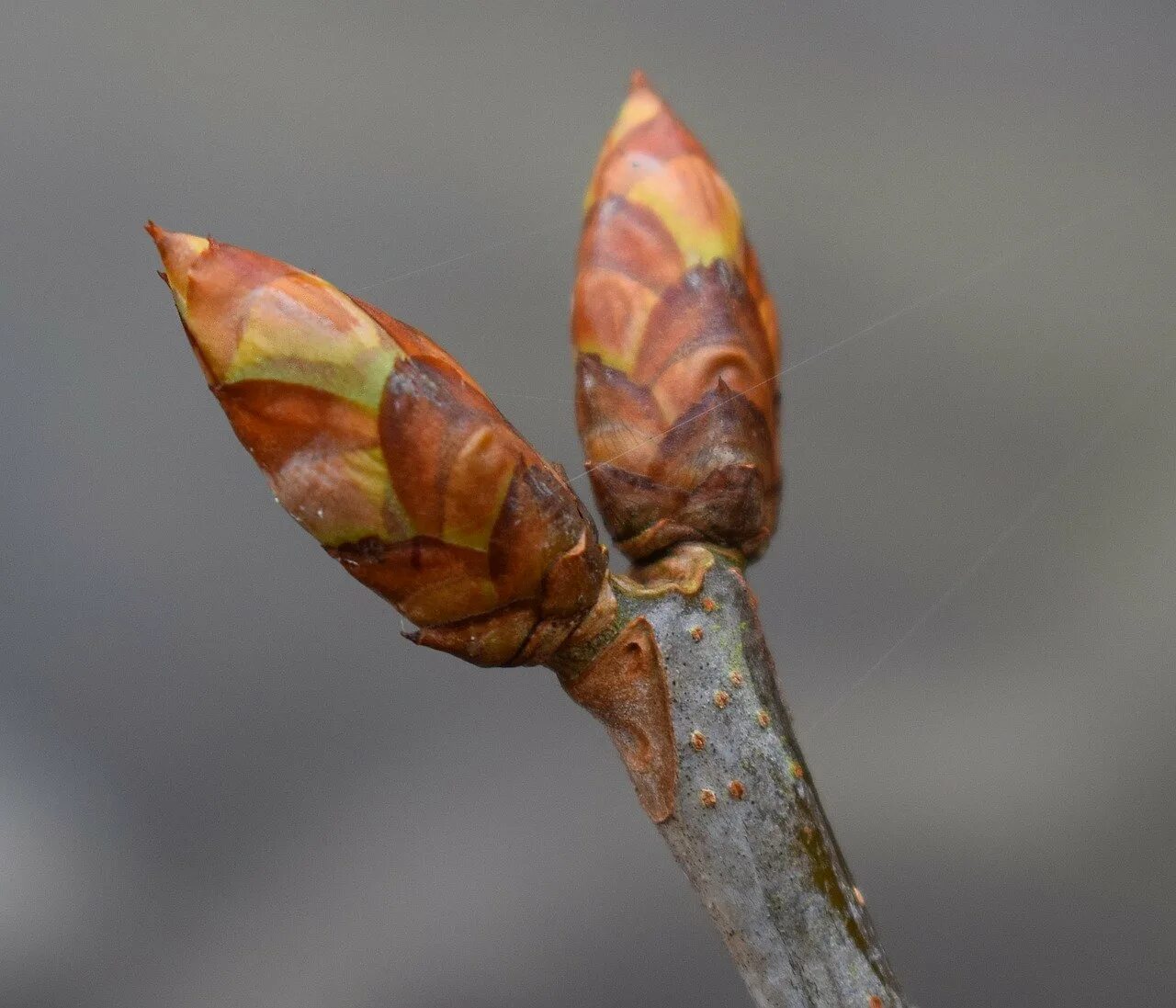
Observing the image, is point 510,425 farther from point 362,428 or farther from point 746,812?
point 746,812

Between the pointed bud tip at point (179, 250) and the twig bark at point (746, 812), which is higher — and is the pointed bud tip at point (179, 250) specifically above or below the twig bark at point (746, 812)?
above

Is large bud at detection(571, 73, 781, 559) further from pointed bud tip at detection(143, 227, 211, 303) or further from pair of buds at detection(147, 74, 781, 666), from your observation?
pointed bud tip at detection(143, 227, 211, 303)

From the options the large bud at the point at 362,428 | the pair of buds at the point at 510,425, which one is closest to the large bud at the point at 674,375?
the pair of buds at the point at 510,425

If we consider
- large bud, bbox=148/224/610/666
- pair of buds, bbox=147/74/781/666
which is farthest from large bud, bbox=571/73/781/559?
large bud, bbox=148/224/610/666

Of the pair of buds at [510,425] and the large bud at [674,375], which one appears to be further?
the large bud at [674,375]

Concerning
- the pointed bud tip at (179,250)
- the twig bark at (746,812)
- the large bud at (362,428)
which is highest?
the pointed bud tip at (179,250)

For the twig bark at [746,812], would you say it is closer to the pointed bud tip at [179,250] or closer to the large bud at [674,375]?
the large bud at [674,375]

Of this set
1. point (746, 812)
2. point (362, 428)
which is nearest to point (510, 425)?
point (362, 428)
